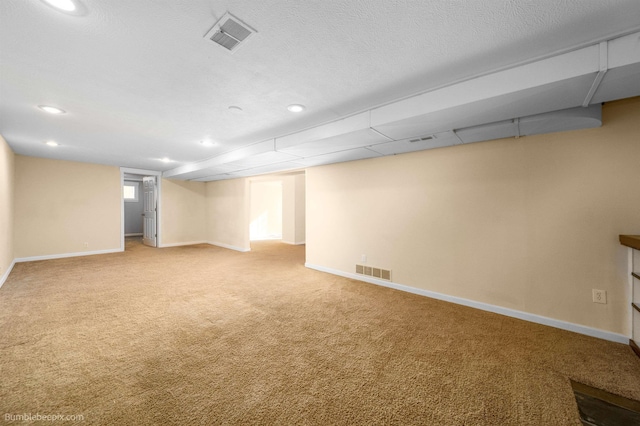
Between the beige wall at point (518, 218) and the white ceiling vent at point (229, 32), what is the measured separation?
297cm

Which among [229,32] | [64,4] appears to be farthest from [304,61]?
[64,4]

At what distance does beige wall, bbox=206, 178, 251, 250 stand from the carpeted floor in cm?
380

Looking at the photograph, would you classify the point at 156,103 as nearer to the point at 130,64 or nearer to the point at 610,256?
the point at 130,64

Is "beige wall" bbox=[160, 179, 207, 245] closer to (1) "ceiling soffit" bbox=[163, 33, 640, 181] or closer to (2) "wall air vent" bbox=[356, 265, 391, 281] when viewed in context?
(1) "ceiling soffit" bbox=[163, 33, 640, 181]

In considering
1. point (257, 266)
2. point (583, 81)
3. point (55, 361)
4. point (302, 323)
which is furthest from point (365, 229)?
point (55, 361)

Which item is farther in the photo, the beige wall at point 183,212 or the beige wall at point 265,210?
the beige wall at point 265,210

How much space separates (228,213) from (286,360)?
6588mm

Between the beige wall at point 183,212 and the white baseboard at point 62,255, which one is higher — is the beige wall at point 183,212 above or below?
above

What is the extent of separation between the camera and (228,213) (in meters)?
7.97

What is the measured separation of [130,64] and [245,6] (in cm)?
128

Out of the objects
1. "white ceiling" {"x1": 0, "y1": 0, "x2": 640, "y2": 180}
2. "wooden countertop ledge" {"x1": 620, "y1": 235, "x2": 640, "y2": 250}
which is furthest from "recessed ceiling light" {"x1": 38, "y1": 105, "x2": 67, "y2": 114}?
"wooden countertop ledge" {"x1": 620, "y1": 235, "x2": 640, "y2": 250}

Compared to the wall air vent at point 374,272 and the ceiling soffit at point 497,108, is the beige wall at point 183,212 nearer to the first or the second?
the ceiling soffit at point 497,108

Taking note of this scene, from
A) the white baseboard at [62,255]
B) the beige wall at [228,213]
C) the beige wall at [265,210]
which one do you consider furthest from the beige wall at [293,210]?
the white baseboard at [62,255]

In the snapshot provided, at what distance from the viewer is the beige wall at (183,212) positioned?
8.08 m
